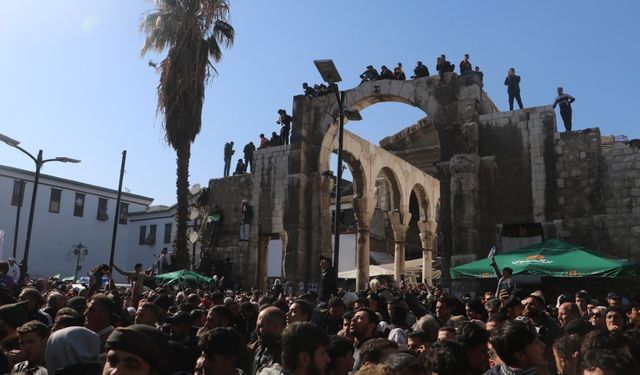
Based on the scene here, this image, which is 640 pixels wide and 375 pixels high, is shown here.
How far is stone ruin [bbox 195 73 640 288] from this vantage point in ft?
51.8

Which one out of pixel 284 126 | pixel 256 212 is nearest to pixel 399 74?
pixel 284 126

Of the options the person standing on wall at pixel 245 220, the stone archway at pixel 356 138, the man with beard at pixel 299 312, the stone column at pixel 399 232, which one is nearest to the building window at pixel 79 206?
the person standing on wall at pixel 245 220

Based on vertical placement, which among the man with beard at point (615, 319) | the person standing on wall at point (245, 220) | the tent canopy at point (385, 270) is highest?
the person standing on wall at point (245, 220)

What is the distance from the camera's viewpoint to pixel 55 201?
4356cm

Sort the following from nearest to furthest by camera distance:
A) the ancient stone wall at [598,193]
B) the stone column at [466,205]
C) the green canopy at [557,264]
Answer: the green canopy at [557,264], the ancient stone wall at [598,193], the stone column at [466,205]

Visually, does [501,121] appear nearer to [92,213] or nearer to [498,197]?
[498,197]

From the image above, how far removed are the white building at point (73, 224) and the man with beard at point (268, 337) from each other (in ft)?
133

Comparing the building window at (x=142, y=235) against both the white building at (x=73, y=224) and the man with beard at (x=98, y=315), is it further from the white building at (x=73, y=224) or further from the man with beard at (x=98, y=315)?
the man with beard at (x=98, y=315)

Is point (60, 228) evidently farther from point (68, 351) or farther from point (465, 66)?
point (68, 351)

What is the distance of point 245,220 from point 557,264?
12810mm

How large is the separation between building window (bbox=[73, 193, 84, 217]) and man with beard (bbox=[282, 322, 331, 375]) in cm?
4550

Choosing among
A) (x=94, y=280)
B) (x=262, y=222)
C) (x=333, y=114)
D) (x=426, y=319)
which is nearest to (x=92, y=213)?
(x=262, y=222)

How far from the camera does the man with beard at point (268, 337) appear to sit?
15.7 ft

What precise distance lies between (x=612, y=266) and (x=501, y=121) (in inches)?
275
